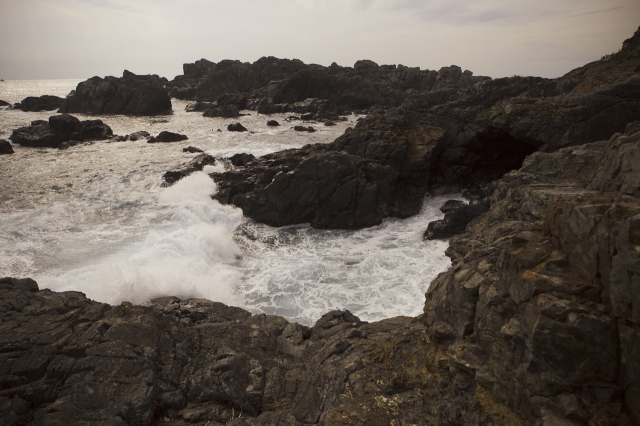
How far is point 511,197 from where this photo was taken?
11211mm

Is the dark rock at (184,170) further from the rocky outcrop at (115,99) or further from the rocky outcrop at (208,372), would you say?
the rocky outcrop at (115,99)

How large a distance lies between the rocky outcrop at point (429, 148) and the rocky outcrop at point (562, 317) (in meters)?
14.4

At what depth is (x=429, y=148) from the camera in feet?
74.9

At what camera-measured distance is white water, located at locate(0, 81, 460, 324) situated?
14.5 m

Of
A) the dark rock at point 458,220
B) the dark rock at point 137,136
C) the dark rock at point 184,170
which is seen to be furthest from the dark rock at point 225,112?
the dark rock at point 458,220

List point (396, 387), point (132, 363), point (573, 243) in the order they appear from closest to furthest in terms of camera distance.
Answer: point (573, 243), point (396, 387), point (132, 363)

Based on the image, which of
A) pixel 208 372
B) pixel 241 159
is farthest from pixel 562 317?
pixel 241 159

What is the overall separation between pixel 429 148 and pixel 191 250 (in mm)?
15151

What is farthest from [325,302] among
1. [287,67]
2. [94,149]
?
[287,67]

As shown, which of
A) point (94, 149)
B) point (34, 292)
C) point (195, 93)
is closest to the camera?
point (34, 292)

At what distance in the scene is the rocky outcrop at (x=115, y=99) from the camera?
62.9 m

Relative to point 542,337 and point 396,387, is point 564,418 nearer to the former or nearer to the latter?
point 542,337

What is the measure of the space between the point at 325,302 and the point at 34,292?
9.49 metres

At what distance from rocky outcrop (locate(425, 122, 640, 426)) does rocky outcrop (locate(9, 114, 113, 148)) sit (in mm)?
43786
